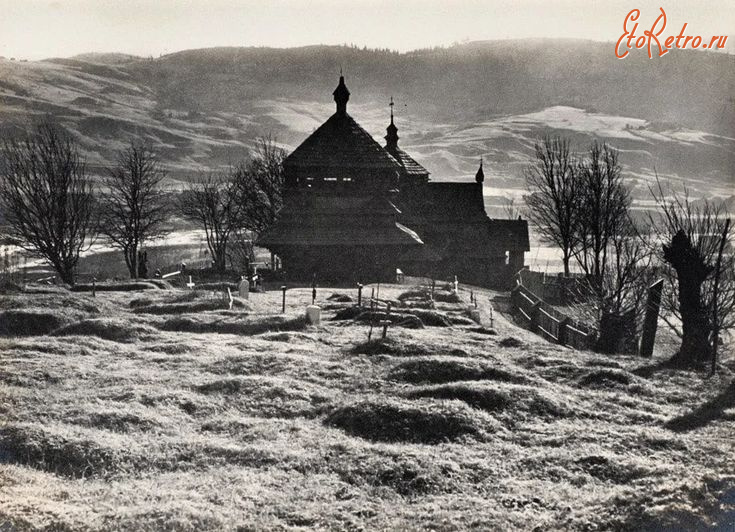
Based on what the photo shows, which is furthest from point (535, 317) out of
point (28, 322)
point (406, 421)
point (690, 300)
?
point (28, 322)

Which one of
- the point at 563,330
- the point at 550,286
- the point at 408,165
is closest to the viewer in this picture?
the point at 563,330

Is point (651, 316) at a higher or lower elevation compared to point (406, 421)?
higher

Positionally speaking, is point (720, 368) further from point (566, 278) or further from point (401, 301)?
point (566, 278)

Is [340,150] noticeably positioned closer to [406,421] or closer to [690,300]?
[690,300]

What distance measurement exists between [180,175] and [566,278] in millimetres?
114314

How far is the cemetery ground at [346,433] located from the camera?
9289 millimetres

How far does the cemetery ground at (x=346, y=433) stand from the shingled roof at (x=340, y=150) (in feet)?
61.9

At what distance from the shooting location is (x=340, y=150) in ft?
131

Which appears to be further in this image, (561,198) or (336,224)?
(561,198)

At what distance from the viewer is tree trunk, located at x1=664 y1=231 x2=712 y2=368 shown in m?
18.2

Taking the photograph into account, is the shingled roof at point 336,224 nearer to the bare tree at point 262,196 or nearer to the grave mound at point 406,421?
the bare tree at point 262,196

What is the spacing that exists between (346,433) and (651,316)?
12.6m

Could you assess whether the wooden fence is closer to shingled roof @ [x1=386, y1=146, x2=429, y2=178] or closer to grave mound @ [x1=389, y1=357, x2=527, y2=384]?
grave mound @ [x1=389, y1=357, x2=527, y2=384]

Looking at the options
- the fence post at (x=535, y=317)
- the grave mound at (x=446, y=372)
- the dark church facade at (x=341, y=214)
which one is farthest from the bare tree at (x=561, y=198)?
the grave mound at (x=446, y=372)
